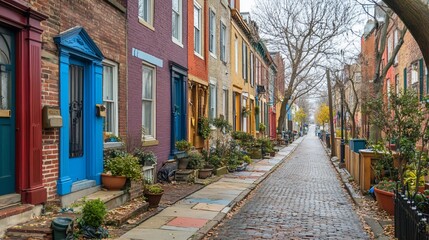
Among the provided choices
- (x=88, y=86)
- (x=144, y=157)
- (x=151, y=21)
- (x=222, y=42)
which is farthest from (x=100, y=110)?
(x=222, y=42)

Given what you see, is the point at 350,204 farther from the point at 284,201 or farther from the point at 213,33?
the point at 213,33

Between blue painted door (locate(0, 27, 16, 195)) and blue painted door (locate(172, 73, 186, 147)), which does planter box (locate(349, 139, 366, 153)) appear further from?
blue painted door (locate(0, 27, 16, 195))

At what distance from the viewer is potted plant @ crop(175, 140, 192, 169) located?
1387cm

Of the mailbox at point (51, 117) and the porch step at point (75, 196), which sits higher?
the mailbox at point (51, 117)

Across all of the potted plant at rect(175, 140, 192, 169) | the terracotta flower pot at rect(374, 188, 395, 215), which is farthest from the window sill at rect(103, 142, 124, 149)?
the terracotta flower pot at rect(374, 188, 395, 215)

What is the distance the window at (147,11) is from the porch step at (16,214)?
266 inches

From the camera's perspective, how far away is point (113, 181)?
8.76 meters

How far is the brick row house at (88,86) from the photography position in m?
6.36

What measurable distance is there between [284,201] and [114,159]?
4.34 meters

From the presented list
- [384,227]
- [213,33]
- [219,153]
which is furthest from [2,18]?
[213,33]

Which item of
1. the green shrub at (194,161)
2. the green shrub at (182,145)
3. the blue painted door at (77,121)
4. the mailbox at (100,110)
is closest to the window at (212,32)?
the green shrub at (182,145)

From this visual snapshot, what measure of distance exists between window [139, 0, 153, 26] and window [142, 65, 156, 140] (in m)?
1.25

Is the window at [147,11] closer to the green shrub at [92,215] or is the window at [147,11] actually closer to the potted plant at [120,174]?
the potted plant at [120,174]

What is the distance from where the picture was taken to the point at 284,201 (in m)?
11.1
